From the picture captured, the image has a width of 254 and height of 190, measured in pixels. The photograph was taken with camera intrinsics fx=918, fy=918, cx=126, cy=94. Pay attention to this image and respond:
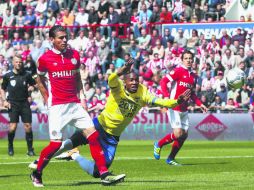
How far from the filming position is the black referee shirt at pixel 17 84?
2378 cm

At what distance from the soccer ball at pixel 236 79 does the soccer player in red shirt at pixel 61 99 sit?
774 inches

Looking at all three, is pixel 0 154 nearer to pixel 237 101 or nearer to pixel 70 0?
pixel 237 101

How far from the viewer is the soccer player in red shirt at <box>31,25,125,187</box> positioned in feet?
48.2

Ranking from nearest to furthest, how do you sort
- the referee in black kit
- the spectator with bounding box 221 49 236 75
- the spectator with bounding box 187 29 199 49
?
1. the referee in black kit
2. the spectator with bounding box 221 49 236 75
3. the spectator with bounding box 187 29 199 49

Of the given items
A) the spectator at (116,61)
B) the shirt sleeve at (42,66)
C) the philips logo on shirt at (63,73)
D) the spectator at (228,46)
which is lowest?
the spectator at (116,61)

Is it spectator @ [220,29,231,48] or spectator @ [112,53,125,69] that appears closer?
spectator @ [220,29,231,48]

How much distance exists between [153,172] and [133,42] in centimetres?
2071

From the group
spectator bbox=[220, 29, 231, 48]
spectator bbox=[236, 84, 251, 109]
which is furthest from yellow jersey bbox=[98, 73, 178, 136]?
spectator bbox=[220, 29, 231, 48]

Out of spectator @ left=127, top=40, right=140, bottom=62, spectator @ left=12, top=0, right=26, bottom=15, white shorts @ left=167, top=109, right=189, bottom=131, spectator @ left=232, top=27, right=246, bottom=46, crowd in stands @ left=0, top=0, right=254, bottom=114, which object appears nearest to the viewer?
white shorts @ left=167, top=109, right=189, bottom=131

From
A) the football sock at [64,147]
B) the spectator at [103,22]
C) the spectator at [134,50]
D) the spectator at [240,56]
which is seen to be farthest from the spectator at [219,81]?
the football sock at [64,147]

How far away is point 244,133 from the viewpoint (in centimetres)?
3309

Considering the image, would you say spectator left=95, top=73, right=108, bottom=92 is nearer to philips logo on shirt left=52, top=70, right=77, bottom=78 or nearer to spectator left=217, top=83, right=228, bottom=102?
spectator left=217, top=83, right=228, bottom=102

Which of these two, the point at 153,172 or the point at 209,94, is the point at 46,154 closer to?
the point at 153,172

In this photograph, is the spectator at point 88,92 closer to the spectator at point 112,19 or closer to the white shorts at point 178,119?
the spectator at point 112,19
